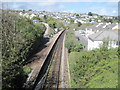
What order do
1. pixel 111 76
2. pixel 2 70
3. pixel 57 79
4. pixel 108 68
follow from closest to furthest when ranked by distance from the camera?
1. pixel 2 70
2. pixel 111 76
3. pixel 108 68
4. pixel 57 79

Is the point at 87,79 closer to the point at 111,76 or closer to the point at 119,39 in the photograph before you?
the point at 111,76

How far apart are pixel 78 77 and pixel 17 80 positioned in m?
4.50

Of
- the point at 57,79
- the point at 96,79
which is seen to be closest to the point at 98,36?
the point at 57,79

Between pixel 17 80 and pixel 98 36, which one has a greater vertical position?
pixel 98 36

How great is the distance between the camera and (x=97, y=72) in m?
9.88

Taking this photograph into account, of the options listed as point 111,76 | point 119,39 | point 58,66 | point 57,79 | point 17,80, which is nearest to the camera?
point 17,80

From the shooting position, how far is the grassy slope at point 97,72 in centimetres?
814

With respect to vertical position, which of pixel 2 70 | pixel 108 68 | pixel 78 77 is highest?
pixel 2 70

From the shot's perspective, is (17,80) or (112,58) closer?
(17,80)

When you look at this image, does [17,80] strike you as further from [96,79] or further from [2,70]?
[96,79]

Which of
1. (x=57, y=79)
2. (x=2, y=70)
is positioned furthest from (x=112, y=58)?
(x=2, y=70)

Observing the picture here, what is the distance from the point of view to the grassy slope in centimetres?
814

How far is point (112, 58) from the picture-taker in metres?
12.0

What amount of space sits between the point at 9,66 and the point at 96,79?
199 inches
